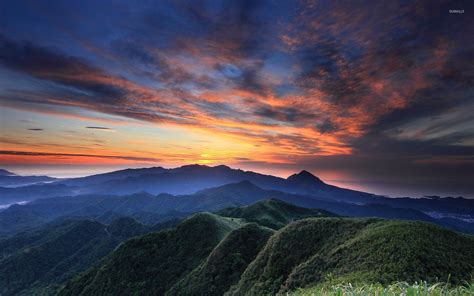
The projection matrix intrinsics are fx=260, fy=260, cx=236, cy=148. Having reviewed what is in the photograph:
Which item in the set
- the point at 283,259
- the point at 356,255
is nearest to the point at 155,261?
the point at 283,259

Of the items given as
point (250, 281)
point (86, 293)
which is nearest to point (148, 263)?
point (86, 293)

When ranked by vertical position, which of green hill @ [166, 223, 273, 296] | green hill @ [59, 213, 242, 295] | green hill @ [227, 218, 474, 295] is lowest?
green hill @ [59, 213, 242, 295]

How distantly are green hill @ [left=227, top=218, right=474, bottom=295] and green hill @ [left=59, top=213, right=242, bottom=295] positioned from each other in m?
43.0

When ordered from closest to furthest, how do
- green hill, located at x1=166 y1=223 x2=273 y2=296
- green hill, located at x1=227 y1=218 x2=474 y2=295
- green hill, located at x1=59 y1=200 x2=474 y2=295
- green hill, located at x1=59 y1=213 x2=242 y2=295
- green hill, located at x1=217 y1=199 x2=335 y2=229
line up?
green hill, located at x1=227 y1=218 x2=474 y2=295
green hill, located at x1=59 y1=200 x2=474 y2=295
green hill, located at x1=166 y1=223 x2=273 y2=296
green hill, located at x1=59 y1=213 x2=242 y2=295
green hill, located at x1=217 y1=199 x2=335 y2=229

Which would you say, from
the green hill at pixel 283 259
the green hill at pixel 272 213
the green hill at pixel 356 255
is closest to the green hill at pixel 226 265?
the green hill at pixel 283 259

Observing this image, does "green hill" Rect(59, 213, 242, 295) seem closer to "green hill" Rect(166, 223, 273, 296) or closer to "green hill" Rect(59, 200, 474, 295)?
"green hill" Rect(59, 200, 474, 295)

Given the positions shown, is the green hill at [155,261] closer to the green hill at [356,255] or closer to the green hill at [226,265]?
the green hill at [226,265]

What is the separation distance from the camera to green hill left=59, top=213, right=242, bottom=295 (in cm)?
8831

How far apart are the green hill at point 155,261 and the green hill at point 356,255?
4301cm

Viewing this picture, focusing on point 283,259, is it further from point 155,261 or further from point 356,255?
point 155,261

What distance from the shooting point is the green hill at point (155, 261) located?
290 ft

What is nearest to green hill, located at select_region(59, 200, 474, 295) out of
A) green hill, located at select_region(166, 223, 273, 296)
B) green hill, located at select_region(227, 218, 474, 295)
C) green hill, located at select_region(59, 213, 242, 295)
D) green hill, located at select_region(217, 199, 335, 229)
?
green hill, located at select_region(227, 218, 474, 295)

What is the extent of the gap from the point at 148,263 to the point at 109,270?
17899 mm

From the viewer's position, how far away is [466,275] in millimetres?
29062
